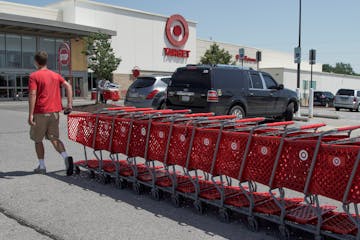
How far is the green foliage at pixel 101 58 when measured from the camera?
89.6 feet

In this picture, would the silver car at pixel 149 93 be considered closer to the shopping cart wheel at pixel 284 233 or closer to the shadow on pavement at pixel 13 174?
the shadow on pavement at pixel 13 174

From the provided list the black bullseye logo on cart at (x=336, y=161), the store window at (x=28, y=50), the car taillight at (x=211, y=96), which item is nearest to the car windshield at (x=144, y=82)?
the car taillight at (x=211, y=96)

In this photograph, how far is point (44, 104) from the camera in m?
6.68

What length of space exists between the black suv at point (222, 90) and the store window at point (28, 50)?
92.1 ft

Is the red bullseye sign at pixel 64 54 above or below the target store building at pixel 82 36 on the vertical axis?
below

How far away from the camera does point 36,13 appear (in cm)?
4025

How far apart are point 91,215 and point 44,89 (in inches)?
100

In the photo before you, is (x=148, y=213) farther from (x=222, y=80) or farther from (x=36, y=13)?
(x=36, y=13)

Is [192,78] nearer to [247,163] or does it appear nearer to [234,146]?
[234,146]

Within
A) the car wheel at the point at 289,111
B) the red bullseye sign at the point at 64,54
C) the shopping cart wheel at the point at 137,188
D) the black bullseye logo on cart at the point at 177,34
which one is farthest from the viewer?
the black bullseye logo on cart at the point at 177,34

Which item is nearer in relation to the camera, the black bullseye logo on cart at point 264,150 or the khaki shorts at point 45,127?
the black bullseye logo on cart at point 264,150

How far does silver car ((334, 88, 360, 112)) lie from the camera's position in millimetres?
31969

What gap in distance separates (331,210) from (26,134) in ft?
31.7

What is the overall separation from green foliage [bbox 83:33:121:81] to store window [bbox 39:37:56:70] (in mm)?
11683
